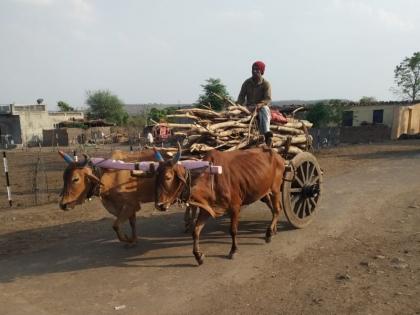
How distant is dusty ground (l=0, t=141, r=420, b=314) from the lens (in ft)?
15.1

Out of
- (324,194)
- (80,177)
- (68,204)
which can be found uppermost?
(80,177)

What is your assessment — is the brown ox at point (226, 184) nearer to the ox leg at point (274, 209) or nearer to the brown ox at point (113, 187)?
the ox leg at point (274, 209)

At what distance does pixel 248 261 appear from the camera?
584 cm

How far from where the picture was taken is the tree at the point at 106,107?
211ft

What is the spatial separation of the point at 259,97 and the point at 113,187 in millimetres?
3430

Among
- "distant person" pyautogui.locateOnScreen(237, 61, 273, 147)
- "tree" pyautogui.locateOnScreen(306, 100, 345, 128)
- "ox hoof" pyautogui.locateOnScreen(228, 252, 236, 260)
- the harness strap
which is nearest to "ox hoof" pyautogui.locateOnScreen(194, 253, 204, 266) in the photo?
"ox hoof" pyautogui.locateOnScreen(228, 252, 236, 260)

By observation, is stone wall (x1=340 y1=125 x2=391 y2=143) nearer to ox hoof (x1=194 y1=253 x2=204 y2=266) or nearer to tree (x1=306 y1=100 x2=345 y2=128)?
tree (x1=306 y1=100 x2=345 y2=128)

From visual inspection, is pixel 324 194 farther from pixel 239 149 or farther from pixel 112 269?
pixel 112 269

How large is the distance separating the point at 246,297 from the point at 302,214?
10.0ft

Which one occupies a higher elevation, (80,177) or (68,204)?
(80,177)

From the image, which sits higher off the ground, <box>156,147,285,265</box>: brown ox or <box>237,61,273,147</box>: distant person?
<box>237,61,273,147</box>: distant person

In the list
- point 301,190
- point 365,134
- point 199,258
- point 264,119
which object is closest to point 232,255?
point 199,258

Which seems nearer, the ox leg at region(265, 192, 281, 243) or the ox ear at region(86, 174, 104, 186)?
the ox ear at region(86, 174, 104, 186)

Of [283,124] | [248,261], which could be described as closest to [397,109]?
[283,124]
